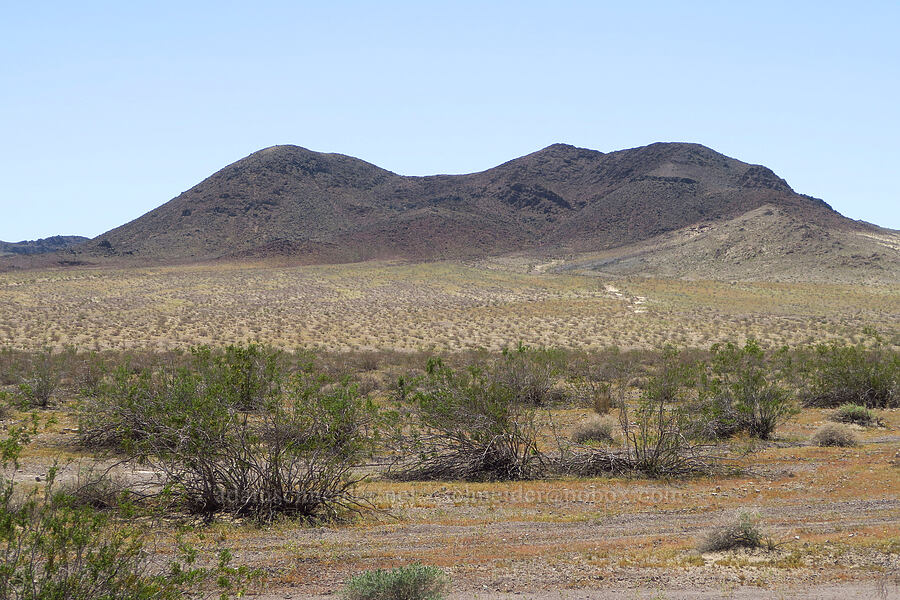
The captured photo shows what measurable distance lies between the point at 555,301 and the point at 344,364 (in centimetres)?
3353

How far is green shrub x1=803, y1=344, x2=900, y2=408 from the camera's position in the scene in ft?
67.2

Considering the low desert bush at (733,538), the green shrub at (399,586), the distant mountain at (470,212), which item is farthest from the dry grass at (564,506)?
the distant mountain at (470,212)

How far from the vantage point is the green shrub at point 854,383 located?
2047cm

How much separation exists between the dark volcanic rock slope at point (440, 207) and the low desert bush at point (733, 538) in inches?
3835

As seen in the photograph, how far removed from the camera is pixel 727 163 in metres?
154

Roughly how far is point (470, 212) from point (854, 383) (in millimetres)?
120787

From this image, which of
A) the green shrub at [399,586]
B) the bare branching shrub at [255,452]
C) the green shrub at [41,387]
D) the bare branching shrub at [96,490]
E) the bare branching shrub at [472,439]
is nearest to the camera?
the green shrub at [399,586]

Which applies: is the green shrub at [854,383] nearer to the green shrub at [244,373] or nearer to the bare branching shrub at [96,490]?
the green shrub at [244,373]

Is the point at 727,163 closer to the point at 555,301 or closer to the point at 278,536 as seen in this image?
the point at 555,301

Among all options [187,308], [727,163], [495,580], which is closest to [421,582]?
[495,580]

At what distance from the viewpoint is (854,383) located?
67.6 ft

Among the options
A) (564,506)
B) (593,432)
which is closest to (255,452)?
(564,506)

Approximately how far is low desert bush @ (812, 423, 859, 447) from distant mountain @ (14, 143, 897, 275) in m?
74.1

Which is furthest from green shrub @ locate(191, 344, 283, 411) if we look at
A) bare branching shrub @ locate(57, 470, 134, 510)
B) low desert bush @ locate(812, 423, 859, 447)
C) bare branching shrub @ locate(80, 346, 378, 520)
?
low desert bush @ locate(812, 423, 859, 447)
